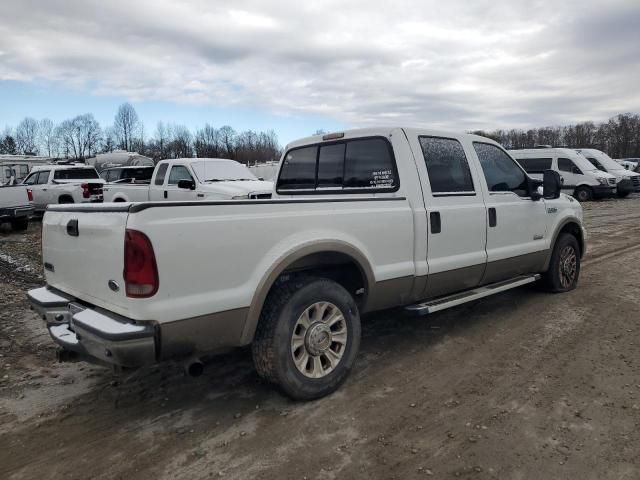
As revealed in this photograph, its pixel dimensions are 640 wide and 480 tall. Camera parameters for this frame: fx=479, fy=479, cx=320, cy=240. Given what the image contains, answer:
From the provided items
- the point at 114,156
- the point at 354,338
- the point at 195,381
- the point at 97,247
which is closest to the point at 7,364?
the point at 195,381

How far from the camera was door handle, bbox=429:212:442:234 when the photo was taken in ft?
13.6

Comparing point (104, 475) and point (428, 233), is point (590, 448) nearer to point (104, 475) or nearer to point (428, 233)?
point (428, 233)

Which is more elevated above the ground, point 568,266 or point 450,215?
point 450,215

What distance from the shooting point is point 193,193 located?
419 inches

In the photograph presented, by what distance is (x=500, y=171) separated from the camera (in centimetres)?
510

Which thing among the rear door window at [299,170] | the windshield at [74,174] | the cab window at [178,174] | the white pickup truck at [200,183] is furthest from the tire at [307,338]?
the windshield at [74,174]

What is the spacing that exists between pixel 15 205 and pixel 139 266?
43.3 feet

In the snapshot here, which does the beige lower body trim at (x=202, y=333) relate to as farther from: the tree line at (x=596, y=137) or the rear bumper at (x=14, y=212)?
the tree line at (x=596, y=137)

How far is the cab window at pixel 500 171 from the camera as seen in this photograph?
4.93m

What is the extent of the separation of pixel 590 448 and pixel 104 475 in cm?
279

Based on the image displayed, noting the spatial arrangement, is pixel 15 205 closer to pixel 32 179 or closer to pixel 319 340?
pixel 32 179

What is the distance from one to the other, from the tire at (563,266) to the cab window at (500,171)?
1061mm

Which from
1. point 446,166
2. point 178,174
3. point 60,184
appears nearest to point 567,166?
point 178,174

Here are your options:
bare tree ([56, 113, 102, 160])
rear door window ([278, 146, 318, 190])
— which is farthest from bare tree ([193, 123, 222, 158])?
rear door window ([278, 146, 318, 190])
